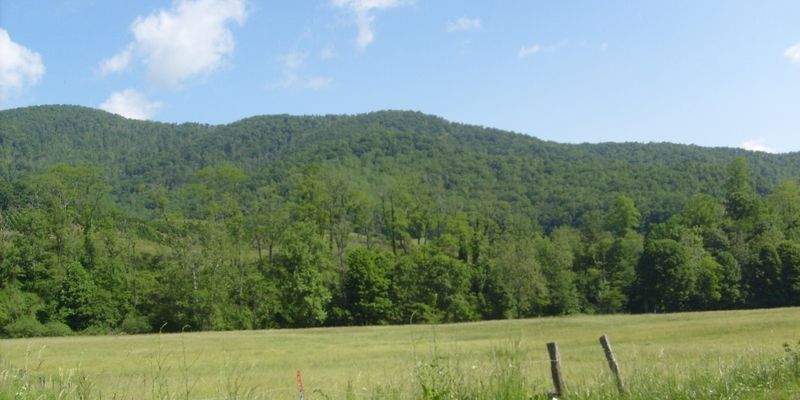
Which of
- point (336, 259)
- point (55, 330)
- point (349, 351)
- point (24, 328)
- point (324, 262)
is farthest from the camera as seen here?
point (336, 259)

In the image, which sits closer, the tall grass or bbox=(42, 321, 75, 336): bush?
the tall grass

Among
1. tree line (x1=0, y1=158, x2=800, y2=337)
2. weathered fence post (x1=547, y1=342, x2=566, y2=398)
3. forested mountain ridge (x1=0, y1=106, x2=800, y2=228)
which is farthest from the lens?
forested mountain ridge (x1=0, y1=106, x2=800, y2=228)

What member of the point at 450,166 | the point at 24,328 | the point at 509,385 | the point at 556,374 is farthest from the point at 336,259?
the point at 450,166

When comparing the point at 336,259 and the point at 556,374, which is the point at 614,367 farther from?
the point at 336,259

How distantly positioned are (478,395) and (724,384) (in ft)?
11.2

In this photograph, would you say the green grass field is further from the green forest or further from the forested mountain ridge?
the forested mountain ridge

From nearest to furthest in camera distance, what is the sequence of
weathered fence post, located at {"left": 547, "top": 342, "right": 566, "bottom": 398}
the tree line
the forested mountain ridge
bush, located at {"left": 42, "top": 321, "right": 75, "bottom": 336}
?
weathered fence post, located at {"left": 547, "top": 342, "right": 566, "bottom": 398} < bush, located at {"left": 42, "top": 321, "right": 75, "bottom": 336} < the tree line < the forested mountain ridge

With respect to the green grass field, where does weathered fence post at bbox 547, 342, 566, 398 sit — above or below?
above

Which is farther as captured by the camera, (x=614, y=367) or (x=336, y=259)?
(x=336, y=259)

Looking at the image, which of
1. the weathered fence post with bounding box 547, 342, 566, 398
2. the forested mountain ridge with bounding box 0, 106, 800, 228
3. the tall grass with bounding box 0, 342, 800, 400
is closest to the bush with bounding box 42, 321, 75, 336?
the tall grass with bounding box 0, 342, 800, 400

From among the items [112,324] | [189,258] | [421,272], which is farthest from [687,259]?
[112,324]

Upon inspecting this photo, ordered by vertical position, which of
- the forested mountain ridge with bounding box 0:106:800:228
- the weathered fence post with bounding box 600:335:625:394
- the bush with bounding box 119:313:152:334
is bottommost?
the bush with bounding box 119:313:152:334

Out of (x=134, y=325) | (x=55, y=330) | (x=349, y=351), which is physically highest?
(x=55, y=330)

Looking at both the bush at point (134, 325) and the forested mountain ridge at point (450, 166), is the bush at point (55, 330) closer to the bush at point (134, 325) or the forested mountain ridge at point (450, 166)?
the bush at point (134, 325)
